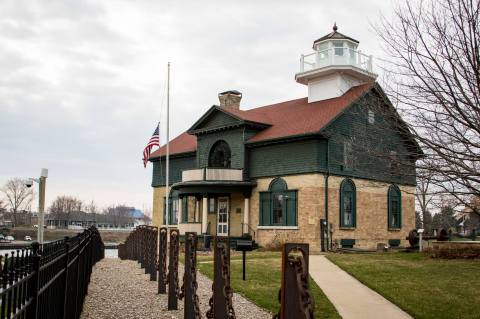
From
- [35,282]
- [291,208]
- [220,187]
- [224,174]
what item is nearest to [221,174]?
[224,174]

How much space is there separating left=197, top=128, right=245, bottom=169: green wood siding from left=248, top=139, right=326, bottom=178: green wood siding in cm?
58

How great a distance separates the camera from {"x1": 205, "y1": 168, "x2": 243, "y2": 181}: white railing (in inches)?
1200

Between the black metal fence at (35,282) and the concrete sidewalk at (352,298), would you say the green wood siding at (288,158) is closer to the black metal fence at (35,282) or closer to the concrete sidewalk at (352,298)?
the concrete sidewalk at (352,298)

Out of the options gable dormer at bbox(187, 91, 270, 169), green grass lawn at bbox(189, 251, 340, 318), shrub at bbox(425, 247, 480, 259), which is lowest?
green grass lawn at bbox(189, 251, 340, 318)

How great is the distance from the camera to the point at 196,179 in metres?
31.5

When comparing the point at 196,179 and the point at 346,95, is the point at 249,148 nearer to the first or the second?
the point at 196,179

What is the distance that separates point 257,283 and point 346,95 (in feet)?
65.5

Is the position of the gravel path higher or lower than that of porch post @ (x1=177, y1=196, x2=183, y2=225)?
lower

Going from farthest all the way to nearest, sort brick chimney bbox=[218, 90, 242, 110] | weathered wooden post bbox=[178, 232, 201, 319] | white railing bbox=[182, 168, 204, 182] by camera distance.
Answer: brick chimney bbox=[218, 90, 242, 110]
white railing bbox=[182, 168, 204, 182]
weathered wooden post bbox=[178, 232, 201, 319]

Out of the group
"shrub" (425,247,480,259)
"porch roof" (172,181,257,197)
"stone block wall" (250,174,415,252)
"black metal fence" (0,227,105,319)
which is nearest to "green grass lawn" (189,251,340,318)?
"black metal fence" (0,227,105,319)

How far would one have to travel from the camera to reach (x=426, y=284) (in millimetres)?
12938

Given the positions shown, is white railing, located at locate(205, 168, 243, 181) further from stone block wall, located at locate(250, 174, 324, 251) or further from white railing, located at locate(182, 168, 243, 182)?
stone block wall, located at locate(250, 174, 324, 251)

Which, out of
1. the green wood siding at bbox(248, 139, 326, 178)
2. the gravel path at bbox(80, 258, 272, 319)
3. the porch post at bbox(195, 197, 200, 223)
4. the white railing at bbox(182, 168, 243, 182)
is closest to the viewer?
the gravel path at bbox(80, 258, 272, 319)

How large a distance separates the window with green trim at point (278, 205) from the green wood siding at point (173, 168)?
7.88 m
